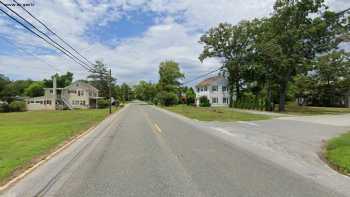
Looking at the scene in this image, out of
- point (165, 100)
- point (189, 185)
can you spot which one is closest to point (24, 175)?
point (189, 185)

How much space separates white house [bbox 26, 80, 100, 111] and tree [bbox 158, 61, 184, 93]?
77.6 ft

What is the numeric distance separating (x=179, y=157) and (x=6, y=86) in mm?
74440

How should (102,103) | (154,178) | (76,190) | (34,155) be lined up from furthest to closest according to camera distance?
(102,103)
(34,155)
(154,178)
(76,190)

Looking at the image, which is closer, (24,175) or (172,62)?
(24,175)

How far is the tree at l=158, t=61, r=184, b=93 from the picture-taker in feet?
303

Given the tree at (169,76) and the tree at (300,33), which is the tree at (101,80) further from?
the tree at (300,33)

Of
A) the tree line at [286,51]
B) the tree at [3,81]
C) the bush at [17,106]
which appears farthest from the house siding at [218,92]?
the tree at [3,81]

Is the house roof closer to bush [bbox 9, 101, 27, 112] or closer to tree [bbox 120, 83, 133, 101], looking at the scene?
bush [bbox 9, 101, 27, 112]

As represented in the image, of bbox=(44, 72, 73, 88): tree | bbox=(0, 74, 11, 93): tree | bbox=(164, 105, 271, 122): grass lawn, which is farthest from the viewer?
bbox=(44, 72, 73, 88): tree

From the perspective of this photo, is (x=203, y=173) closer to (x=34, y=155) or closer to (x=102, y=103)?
(x=34, y=155)

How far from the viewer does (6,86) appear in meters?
72.5

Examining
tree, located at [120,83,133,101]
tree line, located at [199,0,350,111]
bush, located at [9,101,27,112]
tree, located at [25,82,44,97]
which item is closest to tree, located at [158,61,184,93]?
tree line, located at [199,0,350,111]

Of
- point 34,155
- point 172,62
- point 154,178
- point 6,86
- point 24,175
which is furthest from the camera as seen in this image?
point 172,62

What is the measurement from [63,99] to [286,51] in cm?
5381
